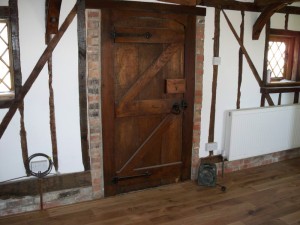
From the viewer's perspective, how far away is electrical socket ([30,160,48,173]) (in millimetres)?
2834

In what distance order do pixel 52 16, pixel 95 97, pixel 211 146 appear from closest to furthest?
1. pixel 52 16
2. pixel 95 97
3. pixel 211 146

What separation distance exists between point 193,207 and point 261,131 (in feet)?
5.31

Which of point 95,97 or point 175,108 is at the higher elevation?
point 95,97

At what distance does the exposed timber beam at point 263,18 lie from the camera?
11.5 feet

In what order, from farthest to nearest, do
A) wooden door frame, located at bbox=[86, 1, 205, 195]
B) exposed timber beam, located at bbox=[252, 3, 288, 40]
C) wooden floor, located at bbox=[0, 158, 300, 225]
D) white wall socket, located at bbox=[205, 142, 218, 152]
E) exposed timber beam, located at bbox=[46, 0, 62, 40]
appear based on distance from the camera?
white wall socket, located at bbox=[205, 142, 218, 152]
exposed timber beam, located at bbox=[252, 3, 288, 40]
wooden door frame, located at bbox=[86, 1, 205, 195]
wooden floor, located at bbox=[0, 158, 300, 225]
exposed timber beam, located at bbox=[46, 0, 62, 40]

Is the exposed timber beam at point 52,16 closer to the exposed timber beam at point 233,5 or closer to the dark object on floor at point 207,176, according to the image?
the exposed timber beam at point 233,5

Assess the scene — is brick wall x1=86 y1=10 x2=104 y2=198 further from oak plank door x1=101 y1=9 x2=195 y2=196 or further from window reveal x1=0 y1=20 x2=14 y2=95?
window reveal x1=0 y1=20 x2=14 y2=95

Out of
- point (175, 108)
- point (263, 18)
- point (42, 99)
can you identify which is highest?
point (263, 18)

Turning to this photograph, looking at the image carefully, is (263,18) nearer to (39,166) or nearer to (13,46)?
(13,46)

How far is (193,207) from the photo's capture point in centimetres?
302

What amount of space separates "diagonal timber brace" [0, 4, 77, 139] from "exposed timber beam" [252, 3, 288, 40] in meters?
2.33

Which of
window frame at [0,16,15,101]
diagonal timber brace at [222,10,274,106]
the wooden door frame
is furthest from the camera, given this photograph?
diagonal timber brace at [222,10,274,106]

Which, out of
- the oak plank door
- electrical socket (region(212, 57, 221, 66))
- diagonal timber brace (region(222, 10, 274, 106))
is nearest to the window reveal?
the oak plank door

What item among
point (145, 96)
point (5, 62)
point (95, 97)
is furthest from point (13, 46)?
point (145, 96)
